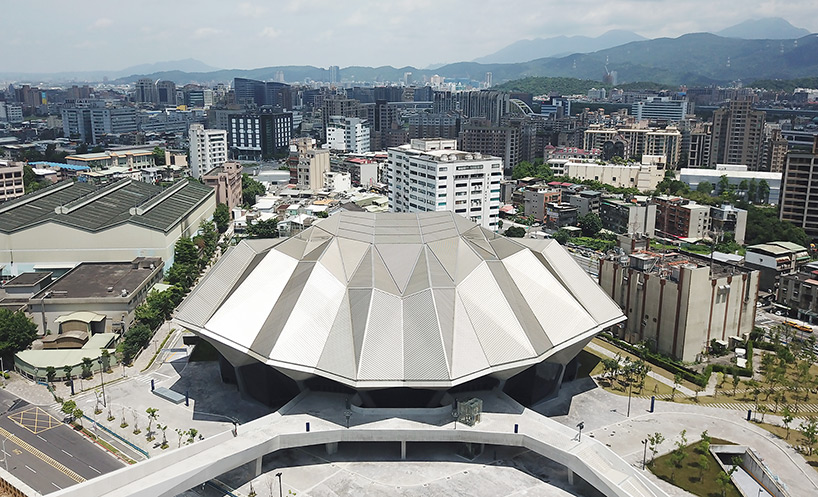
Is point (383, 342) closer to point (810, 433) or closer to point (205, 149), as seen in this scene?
point (810, 433)

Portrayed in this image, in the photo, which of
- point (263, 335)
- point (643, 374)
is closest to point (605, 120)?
point (643, 374)

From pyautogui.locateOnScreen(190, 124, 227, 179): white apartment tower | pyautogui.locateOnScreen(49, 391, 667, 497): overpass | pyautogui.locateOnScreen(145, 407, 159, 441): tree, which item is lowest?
pyautogui.locateOnScreen(145, 407, 159, 441): tree

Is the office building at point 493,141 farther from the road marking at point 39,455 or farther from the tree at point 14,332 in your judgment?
the road marking at point 39,455

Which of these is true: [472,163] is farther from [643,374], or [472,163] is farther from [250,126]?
[250,126]

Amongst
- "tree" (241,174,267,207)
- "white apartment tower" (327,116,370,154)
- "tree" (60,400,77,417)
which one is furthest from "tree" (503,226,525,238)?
"white apartment tower" (327,116,370,154)

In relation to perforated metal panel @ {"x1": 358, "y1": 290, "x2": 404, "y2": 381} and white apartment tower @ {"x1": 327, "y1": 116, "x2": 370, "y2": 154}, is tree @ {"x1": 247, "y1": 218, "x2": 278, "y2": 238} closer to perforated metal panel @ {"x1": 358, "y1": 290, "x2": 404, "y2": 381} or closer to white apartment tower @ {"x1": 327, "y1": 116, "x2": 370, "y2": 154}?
perforated metal panel @ {"x1": 358, "y1": 290, "x2": 404, "y2": 381}

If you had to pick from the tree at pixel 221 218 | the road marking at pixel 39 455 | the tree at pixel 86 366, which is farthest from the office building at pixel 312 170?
the road marking at pixel 39 455

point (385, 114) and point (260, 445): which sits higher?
Answer: point (385, 114)
